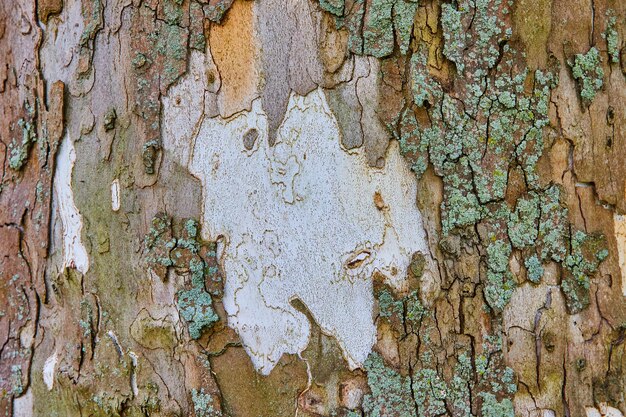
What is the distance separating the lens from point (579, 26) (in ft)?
4.62

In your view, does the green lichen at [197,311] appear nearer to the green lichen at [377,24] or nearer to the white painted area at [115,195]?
the white painted area at [115,195]

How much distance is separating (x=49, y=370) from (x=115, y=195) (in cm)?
52

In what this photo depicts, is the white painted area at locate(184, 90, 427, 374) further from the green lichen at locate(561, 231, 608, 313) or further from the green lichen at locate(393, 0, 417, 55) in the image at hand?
the green lichen at locate(561, 231, 608, 313)

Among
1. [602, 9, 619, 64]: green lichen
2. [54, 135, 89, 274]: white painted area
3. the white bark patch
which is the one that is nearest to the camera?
[602, 9, 619, 64]: green lichen

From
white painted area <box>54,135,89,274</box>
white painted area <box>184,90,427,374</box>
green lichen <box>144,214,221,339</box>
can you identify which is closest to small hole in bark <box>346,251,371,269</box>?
white painted area <box>184,90,427,374</box>

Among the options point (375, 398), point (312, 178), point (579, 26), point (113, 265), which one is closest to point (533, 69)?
point (579, 26)

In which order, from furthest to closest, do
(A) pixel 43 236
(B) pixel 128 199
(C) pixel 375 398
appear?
1. (A) pixel 43 236
2. (B) pixel 128 199
3. (C) pixel 375 398

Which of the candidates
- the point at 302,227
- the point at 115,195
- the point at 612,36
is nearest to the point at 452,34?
the point at 612,36

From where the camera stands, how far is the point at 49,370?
1627 millimetres

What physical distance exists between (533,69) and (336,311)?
687mm

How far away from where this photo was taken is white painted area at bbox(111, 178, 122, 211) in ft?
4.93

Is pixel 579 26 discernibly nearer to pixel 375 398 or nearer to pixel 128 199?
pixel 375 398

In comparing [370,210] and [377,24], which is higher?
[377,24]

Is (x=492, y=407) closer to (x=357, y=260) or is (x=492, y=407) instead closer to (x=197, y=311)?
(x=357, y=260)
